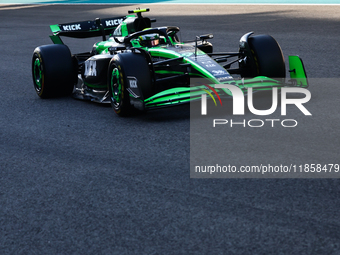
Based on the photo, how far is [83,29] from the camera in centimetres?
844

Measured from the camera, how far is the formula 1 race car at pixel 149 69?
19.4 ft

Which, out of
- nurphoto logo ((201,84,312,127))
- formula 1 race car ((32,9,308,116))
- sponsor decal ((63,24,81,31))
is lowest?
nurphoto logo ((201,84,312,127))

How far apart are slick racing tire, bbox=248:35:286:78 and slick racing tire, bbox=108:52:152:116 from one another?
1.51 m

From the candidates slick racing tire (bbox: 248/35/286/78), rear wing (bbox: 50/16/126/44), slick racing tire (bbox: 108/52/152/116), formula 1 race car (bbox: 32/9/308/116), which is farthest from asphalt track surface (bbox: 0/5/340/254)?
rear wing (bbox: 50/16/126/44)

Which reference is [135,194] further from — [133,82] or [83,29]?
[83,29]

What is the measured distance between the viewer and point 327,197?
3.58 meters

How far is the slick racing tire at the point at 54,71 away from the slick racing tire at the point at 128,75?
1482 millimetres

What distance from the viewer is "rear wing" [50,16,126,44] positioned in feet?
27.1

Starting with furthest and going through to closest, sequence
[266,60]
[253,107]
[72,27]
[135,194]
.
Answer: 1. [72,27]
2. [266,60]
3. [253,107]
4. [135,194]

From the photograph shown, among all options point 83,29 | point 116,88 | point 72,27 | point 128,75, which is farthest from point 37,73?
point 128,75

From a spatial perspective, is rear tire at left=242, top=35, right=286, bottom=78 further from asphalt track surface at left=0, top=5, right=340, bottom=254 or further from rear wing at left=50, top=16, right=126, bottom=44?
rear wing at left=50, top=16, right=126, bottom=44

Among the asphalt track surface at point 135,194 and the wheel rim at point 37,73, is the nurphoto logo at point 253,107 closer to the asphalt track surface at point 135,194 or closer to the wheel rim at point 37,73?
the asphalt track surface at point 135,194

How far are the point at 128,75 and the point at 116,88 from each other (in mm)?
404

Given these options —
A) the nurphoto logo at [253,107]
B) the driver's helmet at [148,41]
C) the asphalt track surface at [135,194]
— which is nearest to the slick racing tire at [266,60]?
the nurphoto logo at [253,107]
